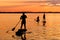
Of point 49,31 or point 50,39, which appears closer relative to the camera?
point 50,39

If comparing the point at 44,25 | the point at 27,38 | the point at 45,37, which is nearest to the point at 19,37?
the point at 27,38

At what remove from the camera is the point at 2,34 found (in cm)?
1814

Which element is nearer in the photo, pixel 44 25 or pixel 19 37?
pixel 19 37

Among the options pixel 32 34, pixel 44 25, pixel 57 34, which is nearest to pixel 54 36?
pixel 57 34

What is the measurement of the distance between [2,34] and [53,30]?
14.1 ft

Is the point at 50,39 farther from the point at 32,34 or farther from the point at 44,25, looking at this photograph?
the point at 44,25

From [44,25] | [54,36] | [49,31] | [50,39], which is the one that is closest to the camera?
[50,39]

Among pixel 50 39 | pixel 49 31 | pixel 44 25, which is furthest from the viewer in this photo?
pixel 44 25

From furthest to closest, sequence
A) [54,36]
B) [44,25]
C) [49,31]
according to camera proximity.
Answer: [44,25] < [49,31] < [54,36]

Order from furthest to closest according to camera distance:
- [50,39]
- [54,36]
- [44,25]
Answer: [44,25], [54,36], [50,39]

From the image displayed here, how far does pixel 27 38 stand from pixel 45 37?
1416mm

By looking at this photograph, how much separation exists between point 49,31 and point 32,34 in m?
1.73

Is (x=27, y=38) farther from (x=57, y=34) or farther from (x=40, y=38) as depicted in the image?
(x=57, y=34)

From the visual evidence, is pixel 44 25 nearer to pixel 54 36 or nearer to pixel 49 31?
pixel 49 31
